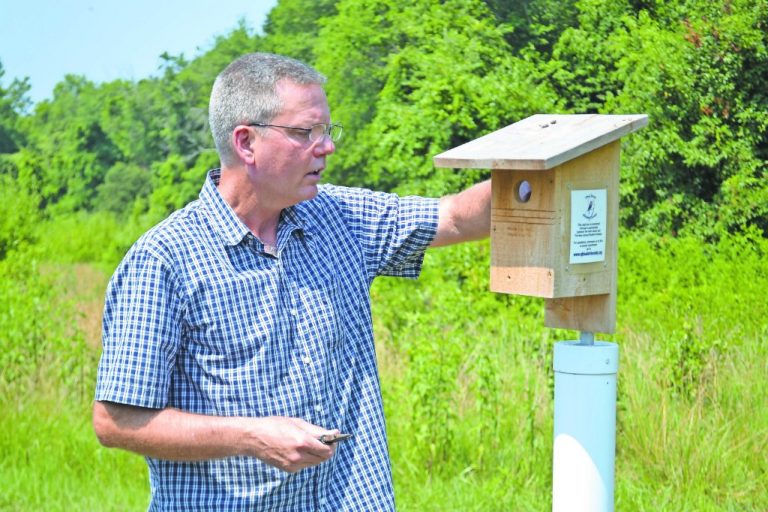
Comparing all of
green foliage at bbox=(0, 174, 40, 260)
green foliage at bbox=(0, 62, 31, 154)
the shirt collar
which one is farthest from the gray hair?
green foliage at bbox=(0, 62, 31, 154)

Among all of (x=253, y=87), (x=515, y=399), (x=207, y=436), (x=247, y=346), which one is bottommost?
(x=515, y=399)

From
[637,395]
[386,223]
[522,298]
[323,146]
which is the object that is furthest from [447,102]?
[323,146]

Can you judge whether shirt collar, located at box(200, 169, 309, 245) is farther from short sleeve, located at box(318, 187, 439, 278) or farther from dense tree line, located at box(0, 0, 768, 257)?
dense tree line, located at box(0, 0, 768, 257)

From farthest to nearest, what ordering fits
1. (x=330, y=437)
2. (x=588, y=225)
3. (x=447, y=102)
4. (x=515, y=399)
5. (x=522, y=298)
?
(x=447, y=102)
(x=522, y=298)
(x=515, y=399)
(x=588, y=225)
(x=330, y=437)

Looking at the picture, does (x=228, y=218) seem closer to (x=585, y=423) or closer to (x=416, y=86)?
(x=585, y=423)

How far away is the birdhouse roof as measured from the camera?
8.06 feet

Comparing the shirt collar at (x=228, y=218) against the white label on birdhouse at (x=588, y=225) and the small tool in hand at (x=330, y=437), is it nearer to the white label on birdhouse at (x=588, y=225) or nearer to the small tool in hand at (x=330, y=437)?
the small tool in hand at (x=330, y=437)

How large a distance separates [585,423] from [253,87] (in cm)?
108

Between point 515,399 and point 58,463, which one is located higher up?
point 515,399

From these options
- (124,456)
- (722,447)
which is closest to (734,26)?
(722,447)

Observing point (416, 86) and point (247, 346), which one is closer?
point (247, 346)

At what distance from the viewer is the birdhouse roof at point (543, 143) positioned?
8.06ft

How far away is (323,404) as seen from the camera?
7.94 feet

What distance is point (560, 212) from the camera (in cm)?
258
